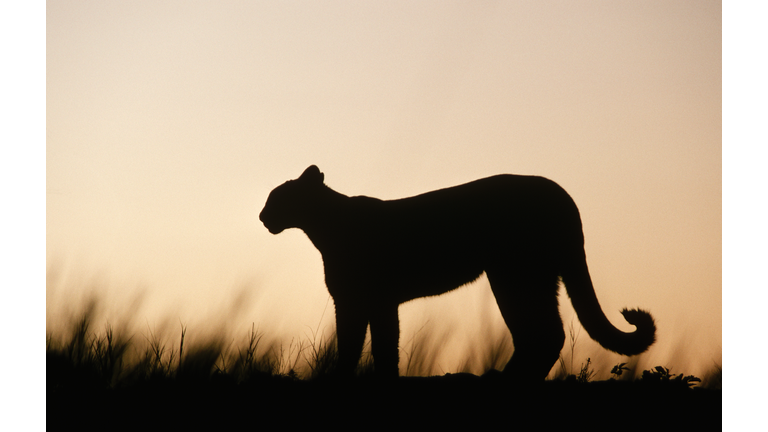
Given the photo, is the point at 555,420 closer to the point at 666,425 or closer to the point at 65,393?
the point at 666,425

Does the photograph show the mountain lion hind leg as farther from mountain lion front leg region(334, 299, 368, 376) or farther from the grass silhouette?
mountain lion front leg region(334, 299, 368, 376)

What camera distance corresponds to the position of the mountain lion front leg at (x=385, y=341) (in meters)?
3.41

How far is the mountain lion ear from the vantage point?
3.63 meters

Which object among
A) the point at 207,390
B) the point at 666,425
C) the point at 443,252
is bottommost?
the point at 666,425

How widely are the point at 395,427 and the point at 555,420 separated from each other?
746 millimetres

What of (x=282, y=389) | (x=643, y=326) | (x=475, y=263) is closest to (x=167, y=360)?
(x=282, y=389)

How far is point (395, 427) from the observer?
8.93 feet

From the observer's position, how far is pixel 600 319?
138 inches

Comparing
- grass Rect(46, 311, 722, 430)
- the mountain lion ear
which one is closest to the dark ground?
grass Rect(46, 311, 722, 430)

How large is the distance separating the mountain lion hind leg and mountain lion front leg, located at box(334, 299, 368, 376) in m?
0.82

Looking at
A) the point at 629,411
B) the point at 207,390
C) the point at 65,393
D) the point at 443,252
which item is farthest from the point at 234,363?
the point at 629,411

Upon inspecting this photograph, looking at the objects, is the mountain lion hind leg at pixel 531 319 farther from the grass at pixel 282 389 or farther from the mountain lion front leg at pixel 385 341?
the mountain lion front leg at pixel 385 341

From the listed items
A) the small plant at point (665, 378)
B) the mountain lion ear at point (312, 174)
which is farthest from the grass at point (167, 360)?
the mountain lion ear at point (312, 174)

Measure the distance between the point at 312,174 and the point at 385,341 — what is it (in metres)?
1.08
